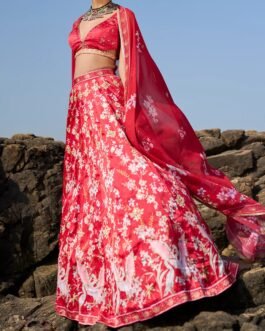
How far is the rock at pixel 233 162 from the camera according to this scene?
843cm

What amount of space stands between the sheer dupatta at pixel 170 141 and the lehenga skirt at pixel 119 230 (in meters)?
0.12

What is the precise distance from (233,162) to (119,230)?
212 inches

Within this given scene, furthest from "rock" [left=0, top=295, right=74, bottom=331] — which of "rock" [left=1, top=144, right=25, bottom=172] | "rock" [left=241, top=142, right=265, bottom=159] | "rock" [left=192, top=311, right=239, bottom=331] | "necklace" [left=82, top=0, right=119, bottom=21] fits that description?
"rock" [left=241, top=142, right=265, bottom=159]

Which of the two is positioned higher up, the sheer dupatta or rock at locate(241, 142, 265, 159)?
the sheer dupatta

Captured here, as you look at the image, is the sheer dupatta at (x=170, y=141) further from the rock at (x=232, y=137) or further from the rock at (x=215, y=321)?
the rock at (x=232, y=137)

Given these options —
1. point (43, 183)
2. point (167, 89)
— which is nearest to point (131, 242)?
point (167, 89)

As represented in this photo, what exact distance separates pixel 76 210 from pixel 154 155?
2.55 feet

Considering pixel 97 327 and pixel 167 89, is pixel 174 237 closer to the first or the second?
pixel 97 327

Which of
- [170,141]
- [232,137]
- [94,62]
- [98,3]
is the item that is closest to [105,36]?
[94,62]

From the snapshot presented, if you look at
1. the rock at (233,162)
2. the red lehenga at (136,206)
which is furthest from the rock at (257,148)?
the red lehenga at (136,206)

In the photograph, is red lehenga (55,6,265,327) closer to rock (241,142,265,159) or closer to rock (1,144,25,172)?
rock (1,144,25,172)

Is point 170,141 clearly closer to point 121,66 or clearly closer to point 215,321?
point 121,66

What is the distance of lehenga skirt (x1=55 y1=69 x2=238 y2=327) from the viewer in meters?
3.26

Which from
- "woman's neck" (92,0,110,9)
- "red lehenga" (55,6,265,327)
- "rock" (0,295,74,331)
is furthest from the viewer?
"woman's neck" (92,0,110,9)
